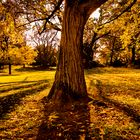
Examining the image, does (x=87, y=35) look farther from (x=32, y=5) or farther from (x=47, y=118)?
(x=47, y=118)

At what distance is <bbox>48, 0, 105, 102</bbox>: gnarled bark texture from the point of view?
11453 mm

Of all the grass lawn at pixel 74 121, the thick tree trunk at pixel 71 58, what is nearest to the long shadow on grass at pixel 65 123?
the grass lawn at pixel 74 121

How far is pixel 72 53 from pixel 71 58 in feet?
0.73

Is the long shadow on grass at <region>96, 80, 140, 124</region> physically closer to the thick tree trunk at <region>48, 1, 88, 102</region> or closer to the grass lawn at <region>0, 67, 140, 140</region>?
the grass lawn at <region>0, 67, 140, 140</region>

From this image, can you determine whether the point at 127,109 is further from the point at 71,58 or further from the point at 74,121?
the point at 71,58

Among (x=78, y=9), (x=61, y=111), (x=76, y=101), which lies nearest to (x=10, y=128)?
(x=61, y=111)

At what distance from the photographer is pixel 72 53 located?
11664mm

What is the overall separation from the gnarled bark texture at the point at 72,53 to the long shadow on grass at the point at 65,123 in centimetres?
73

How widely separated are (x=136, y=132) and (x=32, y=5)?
1218 cm

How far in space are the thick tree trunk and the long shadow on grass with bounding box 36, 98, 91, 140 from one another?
700 mm

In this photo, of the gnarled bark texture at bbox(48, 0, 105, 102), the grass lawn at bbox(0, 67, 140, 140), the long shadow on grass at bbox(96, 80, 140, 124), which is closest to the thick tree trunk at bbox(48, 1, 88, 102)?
the gnarled bark texture at bbox(48, 0, 105, 102)

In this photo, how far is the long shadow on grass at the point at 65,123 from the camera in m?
7.67

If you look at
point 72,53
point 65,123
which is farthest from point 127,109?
point 72,53

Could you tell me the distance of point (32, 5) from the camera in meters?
17.4
